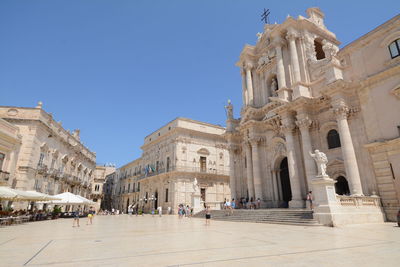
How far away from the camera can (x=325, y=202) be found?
35.0 ft

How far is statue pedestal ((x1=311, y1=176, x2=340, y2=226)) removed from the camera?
1026 cm

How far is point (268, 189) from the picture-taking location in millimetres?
19250

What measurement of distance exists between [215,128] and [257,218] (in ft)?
71.3

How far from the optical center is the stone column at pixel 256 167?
748 inches

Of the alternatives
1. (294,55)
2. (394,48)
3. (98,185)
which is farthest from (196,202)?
(98,185)

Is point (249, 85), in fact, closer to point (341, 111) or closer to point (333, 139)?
point (333, 139)

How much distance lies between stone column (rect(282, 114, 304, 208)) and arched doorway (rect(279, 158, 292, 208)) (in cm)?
276

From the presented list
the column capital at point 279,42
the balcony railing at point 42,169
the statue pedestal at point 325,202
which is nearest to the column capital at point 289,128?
the statue pedestal at point 325,202

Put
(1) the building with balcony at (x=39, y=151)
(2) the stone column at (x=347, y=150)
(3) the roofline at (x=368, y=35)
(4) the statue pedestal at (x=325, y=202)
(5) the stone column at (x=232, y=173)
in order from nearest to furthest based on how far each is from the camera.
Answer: (4) the statue pedestal at (x=325, y=202)
(2) the stone column at (x=347, y=150)
(3) the roofline at (x=368, y=35)
(1) the building with balcony at (x=39, y=151)
(5) the stone column at (x=232, y=173)

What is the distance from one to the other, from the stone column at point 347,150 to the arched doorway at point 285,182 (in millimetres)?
6068

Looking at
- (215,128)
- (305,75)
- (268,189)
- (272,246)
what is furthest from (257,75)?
(272,246)

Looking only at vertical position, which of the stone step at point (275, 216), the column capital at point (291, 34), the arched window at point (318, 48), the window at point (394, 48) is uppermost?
the arched window at point (318, 48)

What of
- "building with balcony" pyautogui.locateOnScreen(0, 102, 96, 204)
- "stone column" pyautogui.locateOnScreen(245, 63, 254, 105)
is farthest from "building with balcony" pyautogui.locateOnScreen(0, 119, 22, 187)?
"stone column" pyautogui.locateOnScreen(245, 63, 254, 105)

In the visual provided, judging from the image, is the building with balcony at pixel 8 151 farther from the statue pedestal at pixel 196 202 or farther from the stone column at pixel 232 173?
the stone column at pixel 232 173
